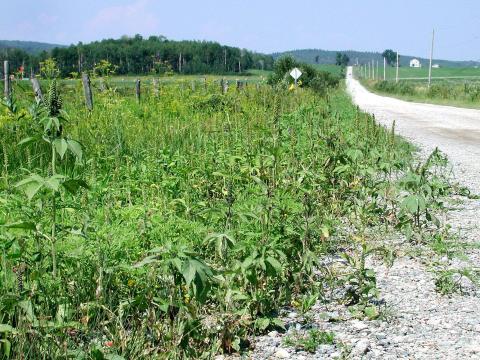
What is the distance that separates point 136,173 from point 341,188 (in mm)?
2526

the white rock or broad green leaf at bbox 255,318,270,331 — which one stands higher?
broad green leaf at bbox 255,318,270,331

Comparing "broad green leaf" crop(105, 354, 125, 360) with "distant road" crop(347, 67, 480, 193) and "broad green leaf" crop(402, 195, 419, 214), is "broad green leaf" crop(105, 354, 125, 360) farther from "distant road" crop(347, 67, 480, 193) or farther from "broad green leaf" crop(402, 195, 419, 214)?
"distant road" crop(347, 67, 480, 193)

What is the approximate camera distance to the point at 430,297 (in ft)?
14.2

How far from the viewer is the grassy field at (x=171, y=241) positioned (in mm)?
3201

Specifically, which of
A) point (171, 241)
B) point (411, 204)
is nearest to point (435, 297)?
point (411, 204)

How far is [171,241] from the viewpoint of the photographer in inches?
179

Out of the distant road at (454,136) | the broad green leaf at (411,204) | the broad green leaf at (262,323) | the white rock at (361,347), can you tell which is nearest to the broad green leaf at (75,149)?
the broad green leaf at (262,323)

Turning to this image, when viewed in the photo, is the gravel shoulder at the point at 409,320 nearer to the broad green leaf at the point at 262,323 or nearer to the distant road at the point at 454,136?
the broad green leaf at the point at 262,323

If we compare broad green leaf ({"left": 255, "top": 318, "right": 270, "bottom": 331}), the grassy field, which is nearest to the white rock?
the grassy field

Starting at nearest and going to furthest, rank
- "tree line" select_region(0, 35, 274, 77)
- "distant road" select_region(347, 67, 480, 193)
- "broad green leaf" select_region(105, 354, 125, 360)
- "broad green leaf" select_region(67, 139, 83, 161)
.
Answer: "broad green leaf" select_region(105, 354, 125, 360) → "broad green leaf" select_region(67, 139, 83, 161) → "distant road" select_region(347, 67, 480, 193) → "tree line" select_region(0, 35, 274, 77)

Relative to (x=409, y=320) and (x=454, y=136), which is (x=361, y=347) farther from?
(x=454, y=136)

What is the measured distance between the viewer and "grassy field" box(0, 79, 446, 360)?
10.5 feet

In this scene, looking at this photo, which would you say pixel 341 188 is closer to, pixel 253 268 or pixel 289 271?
pixel 289 271

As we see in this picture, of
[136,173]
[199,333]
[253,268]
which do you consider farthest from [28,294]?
[136,173]
